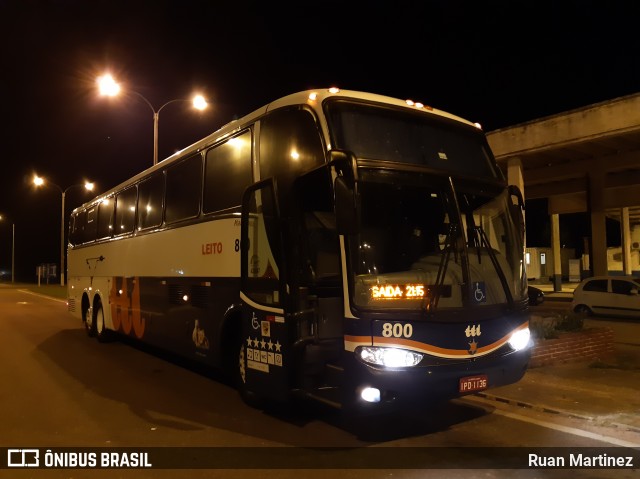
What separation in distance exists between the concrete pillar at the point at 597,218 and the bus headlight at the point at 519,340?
21.4 meters

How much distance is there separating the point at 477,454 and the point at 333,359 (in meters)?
1.67

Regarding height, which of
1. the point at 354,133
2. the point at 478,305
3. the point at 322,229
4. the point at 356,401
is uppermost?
the point at 354,133

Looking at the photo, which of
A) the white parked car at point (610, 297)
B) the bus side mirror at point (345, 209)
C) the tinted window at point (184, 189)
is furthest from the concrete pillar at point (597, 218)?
the bus side mirror at point (345, 209)

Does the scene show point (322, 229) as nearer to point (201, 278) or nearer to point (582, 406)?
point (201, 278)

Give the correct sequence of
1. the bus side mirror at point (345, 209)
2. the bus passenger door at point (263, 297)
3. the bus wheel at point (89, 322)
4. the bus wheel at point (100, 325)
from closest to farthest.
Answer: the bus side mirror at point (345, 209) < the bus passenger door at point (263, 297) < the bus wheel at point (100, 325) < the bus wheel at point (89, 322)

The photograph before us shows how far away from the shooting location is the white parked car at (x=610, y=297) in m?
17.1

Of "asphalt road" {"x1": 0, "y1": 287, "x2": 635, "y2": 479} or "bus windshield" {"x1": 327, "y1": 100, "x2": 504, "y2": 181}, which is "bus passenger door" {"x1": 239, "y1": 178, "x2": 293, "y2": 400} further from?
"bus windshield" {"x1": 327, "y1": 100, "x2": 504, "y2": 181}

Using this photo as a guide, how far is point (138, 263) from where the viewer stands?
10344 mm

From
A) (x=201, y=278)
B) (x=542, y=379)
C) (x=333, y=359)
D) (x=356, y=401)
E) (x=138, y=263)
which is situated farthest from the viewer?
(x=138, y=263)

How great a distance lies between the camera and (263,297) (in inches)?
239

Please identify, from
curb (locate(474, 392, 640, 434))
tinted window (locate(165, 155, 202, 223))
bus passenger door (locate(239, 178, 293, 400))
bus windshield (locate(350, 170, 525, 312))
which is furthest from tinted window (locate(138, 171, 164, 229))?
curb (locate(474, 392, 640, 434))

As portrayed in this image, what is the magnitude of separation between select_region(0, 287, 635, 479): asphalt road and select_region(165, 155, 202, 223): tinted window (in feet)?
8.85

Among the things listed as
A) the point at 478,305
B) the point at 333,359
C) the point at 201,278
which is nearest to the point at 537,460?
the point at 478,305

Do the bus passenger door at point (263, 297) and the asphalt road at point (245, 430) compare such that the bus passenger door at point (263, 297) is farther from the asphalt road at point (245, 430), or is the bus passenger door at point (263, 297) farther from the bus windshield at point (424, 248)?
the bus windshield at point (424, 248)
